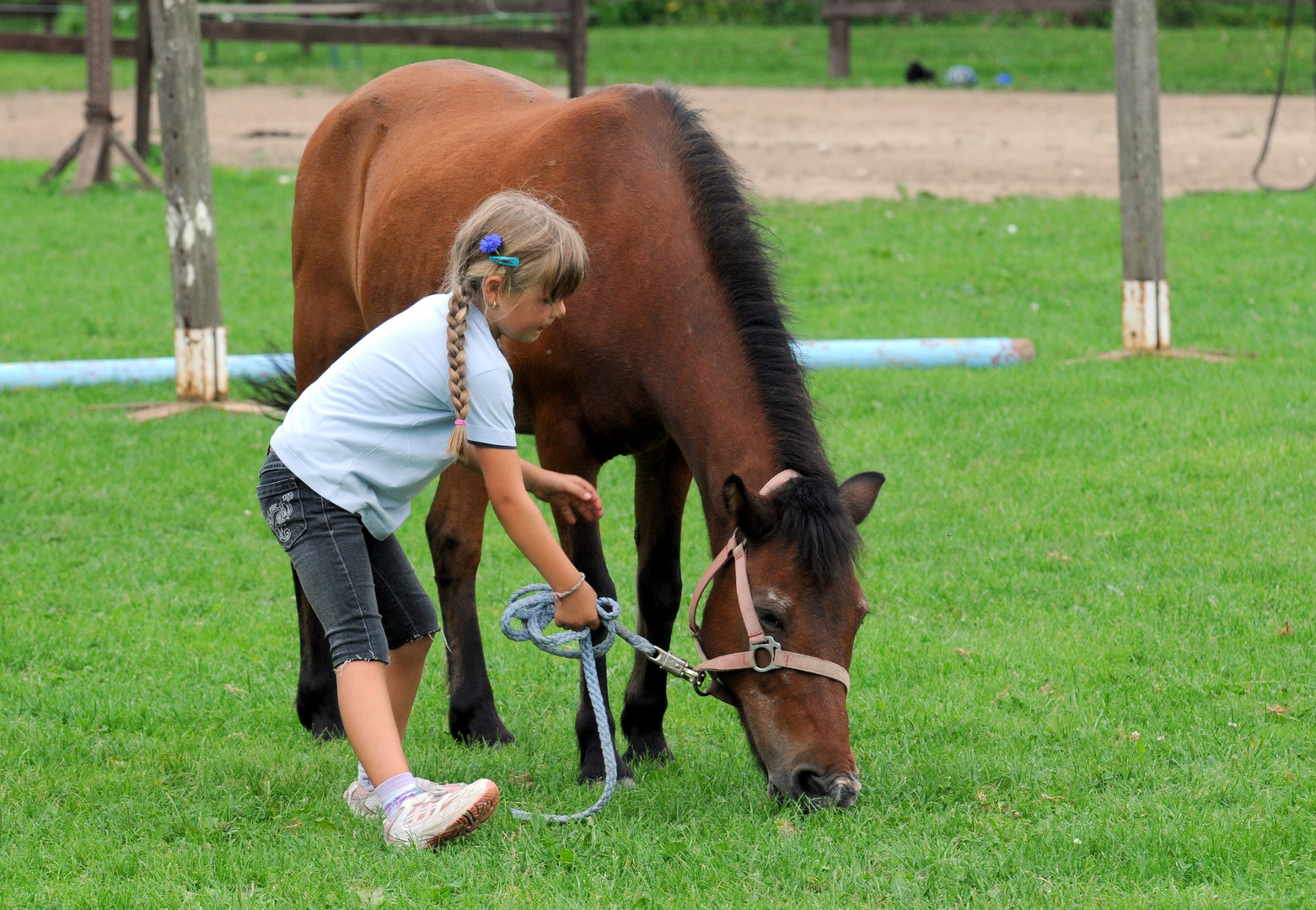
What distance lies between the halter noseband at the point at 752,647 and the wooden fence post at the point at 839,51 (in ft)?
71.5

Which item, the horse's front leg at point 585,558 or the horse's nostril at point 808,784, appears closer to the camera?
the horse's nostril at point 808,784

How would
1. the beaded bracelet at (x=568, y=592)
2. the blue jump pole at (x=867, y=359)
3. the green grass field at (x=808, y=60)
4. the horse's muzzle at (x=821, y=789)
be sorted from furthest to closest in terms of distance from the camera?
1. the green grass field at (x=808, y=60)
2. the blue jump pole at (x=867, y=359)
3. the beaded bracelet at (x=568, y=592)
4. the horse's muzzle at (x=821, y=789)

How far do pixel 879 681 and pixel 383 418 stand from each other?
6.92 feet

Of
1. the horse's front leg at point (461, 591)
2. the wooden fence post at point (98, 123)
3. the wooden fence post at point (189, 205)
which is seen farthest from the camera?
the wooden fence post at point (98, 123)

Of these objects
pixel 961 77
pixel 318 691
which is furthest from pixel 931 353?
pixel 961 77

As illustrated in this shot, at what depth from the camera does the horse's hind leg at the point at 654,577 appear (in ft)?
14.6

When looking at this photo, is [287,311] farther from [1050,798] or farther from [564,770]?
[1050,798]

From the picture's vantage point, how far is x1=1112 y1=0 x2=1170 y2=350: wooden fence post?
9.05 m

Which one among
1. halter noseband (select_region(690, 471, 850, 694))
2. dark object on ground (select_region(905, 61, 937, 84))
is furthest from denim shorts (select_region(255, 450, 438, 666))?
dark object on ground (select_region(905, 61, 937, 84))

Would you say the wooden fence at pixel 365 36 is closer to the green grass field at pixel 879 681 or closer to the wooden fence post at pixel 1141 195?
the green grass field at pixel 879 681

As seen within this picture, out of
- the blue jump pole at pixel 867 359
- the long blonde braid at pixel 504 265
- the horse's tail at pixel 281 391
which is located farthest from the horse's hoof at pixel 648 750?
the blue jump pole at pixel 867 359

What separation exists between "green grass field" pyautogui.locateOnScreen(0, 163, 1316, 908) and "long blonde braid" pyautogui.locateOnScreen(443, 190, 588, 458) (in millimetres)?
1194

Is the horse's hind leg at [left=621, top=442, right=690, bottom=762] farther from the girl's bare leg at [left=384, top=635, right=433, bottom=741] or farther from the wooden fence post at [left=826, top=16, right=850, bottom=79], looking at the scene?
the wooden fence post at [left=826, top=16, right=850, bottom=79]

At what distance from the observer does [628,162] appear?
14.1 feet
